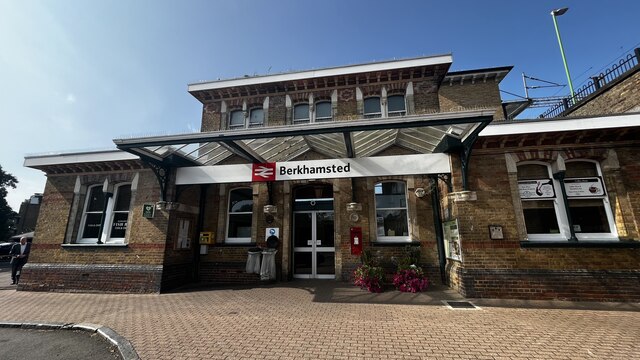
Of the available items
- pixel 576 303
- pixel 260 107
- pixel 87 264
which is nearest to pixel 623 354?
pixel 576 303

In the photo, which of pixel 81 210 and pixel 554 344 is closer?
pixel 554 344

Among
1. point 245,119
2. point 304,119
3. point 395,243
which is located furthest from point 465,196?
point 245,119

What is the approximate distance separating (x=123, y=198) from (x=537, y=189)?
12.8 m

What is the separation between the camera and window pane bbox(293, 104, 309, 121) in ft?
37.0

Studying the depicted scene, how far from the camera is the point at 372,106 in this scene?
10.9m

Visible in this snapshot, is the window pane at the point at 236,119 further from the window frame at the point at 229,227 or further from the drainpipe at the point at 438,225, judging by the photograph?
the drainpipe at the point at 438,225

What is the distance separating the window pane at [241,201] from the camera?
1041 cm

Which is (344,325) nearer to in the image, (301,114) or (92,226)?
(301,114)

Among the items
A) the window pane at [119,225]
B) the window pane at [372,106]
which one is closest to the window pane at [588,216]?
the window pane at [372,106]

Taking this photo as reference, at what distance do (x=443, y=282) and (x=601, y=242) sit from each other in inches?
151

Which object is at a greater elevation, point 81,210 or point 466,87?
point 466,87

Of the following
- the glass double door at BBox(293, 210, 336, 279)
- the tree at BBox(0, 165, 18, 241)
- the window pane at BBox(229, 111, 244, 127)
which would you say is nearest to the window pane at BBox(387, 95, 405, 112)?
the glass double door at BBox(293, 210, 336, 279)

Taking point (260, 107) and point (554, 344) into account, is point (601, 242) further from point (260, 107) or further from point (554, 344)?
point (260, 107)

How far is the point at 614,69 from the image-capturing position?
347 inches
